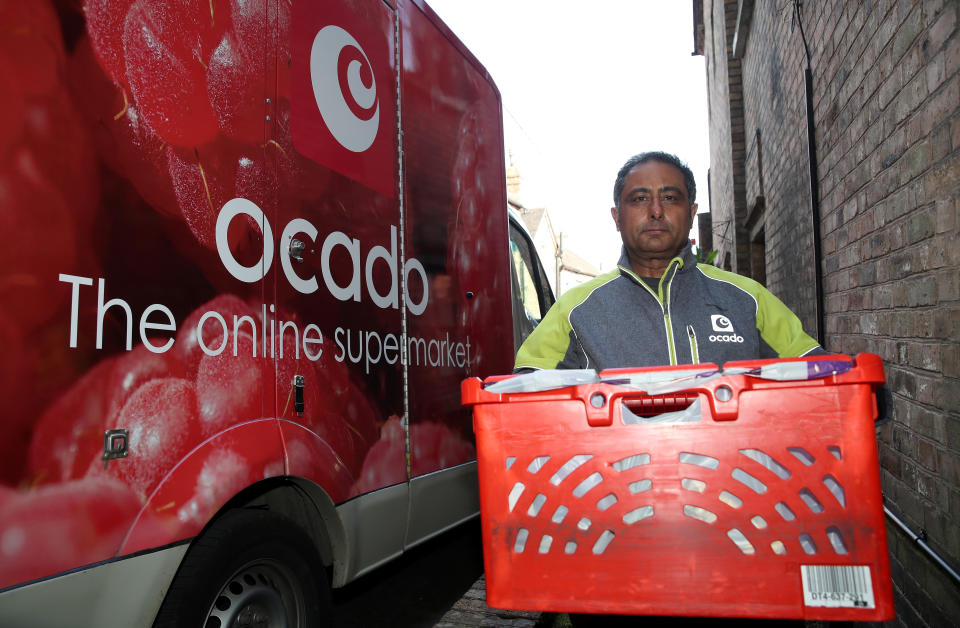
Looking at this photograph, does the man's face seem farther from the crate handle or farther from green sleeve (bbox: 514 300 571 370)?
the crate handle

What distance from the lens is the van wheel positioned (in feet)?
5.96

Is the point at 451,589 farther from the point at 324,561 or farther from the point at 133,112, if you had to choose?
the point at 133,112

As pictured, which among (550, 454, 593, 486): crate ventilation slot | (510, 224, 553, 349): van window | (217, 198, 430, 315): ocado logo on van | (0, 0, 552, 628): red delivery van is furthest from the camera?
(510, 224, 553, 349): van window

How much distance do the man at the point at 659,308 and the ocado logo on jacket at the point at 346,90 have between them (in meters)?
1.07

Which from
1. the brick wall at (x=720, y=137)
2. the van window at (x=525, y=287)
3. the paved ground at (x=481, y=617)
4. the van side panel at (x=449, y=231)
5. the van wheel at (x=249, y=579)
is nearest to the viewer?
the van wheel at (x=249, y=579)

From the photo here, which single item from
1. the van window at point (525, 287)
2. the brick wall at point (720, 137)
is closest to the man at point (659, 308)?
the van window at point (525, 287)

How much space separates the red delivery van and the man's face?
1.05m

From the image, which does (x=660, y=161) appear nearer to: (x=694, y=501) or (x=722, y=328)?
(x=722, y=328)

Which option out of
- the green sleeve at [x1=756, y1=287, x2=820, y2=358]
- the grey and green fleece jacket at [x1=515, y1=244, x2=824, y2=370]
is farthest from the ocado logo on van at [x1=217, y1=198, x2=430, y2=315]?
the green sleeve at [x1=756, y1=287, x2=820, y2=358]

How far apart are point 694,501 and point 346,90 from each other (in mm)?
2058

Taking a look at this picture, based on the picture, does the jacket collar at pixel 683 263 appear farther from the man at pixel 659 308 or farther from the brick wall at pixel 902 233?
the brick wall at pixel 902 233

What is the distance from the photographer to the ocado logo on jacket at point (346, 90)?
8.07 feet

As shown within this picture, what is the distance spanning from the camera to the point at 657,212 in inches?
82.2

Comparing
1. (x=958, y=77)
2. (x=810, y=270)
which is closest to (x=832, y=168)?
A: (x=810, y=270)
